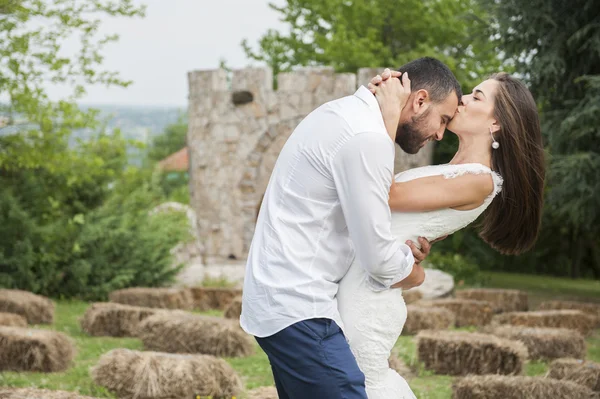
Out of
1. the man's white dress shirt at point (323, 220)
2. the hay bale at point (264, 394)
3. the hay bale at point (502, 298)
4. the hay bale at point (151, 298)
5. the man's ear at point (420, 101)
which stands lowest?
the hay bale at point (502, 298)

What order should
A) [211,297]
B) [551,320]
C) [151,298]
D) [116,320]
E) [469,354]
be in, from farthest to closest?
[211,297]
[151,298]
[551,320]
[116,320]
[469,354]

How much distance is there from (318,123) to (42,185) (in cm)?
1316

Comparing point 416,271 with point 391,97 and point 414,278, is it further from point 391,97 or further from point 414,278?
point 391,97

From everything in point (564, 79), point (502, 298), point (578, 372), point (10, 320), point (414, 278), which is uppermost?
point (564, 79)

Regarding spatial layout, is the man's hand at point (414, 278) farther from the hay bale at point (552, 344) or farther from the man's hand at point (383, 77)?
the hay bale at point (552, 344)

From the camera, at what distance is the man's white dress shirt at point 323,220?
284cm

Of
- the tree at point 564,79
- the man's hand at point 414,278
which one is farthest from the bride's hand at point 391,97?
the tree at point 564,79

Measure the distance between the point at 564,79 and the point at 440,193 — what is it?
1435cm

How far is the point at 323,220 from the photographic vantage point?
2951 mm

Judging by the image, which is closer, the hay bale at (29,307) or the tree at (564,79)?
the hay bale at (29,307)

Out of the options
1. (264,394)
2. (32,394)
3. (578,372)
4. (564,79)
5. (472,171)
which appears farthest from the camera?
(564,79)

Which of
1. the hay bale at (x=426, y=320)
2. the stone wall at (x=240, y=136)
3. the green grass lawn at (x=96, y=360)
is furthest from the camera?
the stone wall at (x=240, y=136)

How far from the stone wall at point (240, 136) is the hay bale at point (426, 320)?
29.5 feet

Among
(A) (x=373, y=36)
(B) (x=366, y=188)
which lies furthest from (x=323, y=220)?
(A) (x=373, y=36)
